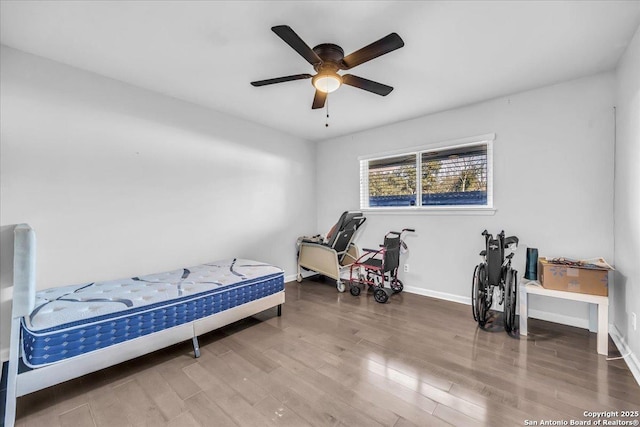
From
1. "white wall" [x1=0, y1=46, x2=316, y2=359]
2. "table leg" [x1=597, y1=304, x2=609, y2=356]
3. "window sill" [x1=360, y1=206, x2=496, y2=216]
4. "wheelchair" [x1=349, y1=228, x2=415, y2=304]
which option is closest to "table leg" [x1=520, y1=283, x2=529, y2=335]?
"table leg" [x1=597, y1=304, x2=609, y2=356]

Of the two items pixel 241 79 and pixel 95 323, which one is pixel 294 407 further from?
pixel 241 79

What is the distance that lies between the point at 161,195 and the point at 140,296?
4.57ft

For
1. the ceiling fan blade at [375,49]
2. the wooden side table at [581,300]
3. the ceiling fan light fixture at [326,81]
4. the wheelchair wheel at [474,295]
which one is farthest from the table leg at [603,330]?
the ceiling fan light fixture at [326,81]

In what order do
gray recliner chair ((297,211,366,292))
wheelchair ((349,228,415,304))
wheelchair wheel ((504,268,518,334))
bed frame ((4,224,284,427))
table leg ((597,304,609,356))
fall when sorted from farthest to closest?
gray recliner chair ((297,211,366,292)) < wheelchair ((349,228,415,304)) < wheelchair wheel ((504,268,518,334)) < table leg ((597,304,609,356)) < bed frame ((4,224,284,427))

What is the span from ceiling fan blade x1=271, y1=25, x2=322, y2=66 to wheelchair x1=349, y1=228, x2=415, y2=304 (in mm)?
2543

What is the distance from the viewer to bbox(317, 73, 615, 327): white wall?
8.86 feet

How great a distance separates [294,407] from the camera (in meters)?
1.69

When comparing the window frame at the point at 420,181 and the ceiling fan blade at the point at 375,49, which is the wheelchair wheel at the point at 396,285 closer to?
the window frame at the point at 420,181

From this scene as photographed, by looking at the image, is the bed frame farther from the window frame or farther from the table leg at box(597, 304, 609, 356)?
the table leg at box(597, 304, 609, 356)

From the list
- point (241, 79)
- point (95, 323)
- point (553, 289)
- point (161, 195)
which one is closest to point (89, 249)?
point (161, 195)

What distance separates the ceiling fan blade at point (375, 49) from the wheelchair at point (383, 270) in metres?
2.38

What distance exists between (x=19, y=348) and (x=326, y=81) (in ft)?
9.21

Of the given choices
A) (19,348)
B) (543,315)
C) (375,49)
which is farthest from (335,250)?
(19,348)

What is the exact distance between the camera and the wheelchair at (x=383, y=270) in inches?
144
